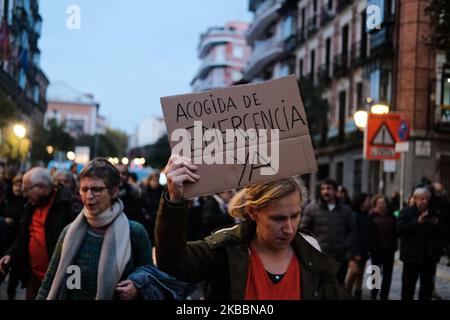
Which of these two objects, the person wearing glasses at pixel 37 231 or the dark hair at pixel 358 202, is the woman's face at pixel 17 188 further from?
the dark hair at pixel 358 202

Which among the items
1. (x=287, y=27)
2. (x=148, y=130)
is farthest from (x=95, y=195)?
(x=148, y=130)

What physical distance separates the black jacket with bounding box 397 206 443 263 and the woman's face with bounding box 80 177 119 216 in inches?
202

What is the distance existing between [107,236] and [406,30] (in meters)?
19.1

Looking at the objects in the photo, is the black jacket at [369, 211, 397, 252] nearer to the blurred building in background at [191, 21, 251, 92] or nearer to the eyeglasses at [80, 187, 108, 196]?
the eyeglasses at [80, 187, 108, 196]

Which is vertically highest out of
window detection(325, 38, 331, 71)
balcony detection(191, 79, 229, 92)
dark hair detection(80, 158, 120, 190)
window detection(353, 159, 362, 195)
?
balcony detection(191, 79, 229, 92)

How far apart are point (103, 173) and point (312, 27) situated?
31662 mm

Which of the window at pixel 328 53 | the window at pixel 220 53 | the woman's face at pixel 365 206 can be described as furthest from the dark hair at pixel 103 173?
the window at pixel 220 53

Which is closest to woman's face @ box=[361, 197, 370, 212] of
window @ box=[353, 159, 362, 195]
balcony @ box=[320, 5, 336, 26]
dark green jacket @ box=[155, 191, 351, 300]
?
dark green jacket @ box=[155, 191, 351, 300]

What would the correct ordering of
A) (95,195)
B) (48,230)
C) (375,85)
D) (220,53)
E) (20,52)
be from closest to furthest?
(95,195), (48,230), (375,85), (20,52), (220,53)

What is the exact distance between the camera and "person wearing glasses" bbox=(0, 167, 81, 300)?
5383 millimetres

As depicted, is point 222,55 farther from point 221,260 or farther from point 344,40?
point 221,260

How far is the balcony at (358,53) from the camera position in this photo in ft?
88.1

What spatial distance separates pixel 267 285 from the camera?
9.22 feet
